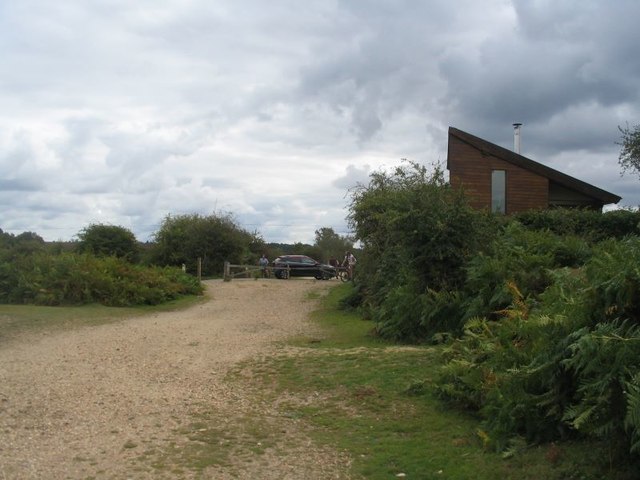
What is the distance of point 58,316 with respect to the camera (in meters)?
19.0

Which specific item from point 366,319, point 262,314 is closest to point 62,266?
point 262,314

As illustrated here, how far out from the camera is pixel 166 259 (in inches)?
1800

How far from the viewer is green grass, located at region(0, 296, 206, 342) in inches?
647

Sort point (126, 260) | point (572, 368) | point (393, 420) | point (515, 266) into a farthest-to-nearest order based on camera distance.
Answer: point (126, 260) < point (515, 266) < point (393, 420) < point (572, 368)

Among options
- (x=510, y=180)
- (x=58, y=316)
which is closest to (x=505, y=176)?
(x=510, y=180)

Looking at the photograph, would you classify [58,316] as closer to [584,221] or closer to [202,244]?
[584,221]

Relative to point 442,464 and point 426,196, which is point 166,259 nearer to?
point 426,196

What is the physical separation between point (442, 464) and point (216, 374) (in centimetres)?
551

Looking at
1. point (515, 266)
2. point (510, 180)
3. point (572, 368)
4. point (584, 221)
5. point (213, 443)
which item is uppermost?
point (510, 180)

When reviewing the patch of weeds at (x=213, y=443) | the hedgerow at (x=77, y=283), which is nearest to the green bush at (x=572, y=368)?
the patch of weeds at (x=213, y=443)

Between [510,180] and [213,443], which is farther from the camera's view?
[510,180]

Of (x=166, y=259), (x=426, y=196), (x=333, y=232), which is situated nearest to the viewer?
(x=426, y=196)

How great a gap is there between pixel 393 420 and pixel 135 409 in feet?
10.8

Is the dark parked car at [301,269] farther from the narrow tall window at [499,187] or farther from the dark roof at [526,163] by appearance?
the dark roof at [526,163]
